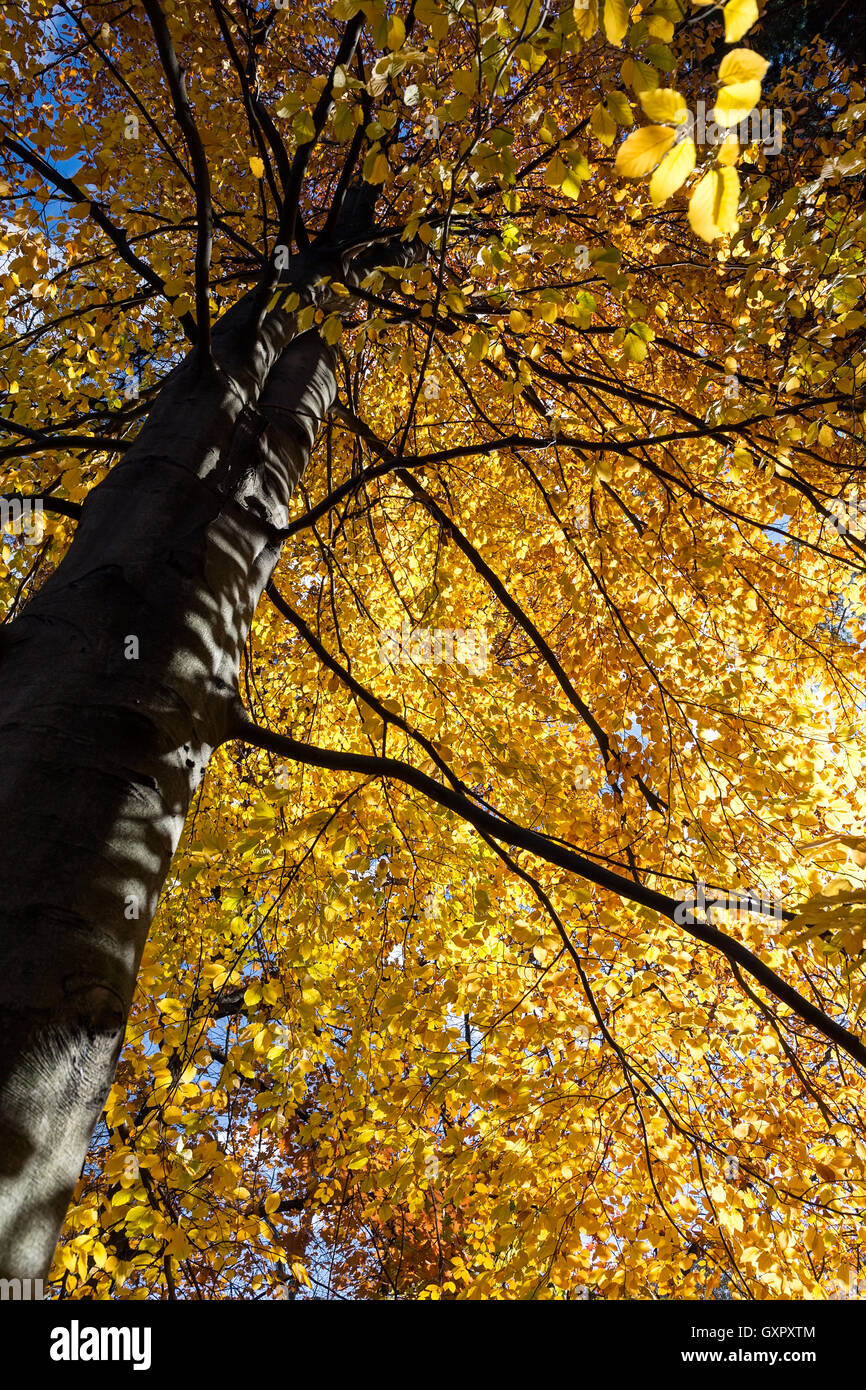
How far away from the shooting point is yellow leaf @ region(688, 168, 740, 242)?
42.6 inches

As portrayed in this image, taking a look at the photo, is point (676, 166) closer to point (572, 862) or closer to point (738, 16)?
point (738, 16)

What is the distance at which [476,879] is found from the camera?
425 centimetres

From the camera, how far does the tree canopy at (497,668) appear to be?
210 centimetres

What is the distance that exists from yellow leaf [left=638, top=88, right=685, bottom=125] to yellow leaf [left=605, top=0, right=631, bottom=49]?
0.70 feet

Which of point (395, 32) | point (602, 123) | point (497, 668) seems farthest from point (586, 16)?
point (497, 668)

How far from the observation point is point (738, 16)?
97 cm

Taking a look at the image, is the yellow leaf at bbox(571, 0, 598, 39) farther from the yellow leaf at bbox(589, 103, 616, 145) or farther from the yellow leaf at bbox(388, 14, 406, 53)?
the yellow leaf at bbox(388, 14, 406, 53)

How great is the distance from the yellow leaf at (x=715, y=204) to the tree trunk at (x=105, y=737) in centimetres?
116

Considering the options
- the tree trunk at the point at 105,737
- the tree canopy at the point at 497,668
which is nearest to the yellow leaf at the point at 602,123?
the tree canopy at the point at 497,668

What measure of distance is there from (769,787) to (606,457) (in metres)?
2.41

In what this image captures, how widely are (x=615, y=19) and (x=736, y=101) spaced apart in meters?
0.33

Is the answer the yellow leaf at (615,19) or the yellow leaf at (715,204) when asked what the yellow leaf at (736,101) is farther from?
the yellow leaf at (615,19)

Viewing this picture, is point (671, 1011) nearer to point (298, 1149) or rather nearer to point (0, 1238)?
point (0, 1238)

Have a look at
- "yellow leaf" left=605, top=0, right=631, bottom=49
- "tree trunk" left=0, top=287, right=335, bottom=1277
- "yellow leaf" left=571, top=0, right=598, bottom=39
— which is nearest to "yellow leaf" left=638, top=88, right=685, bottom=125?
"yellow leaf" left=605, top=0, right=631, bottom=49
